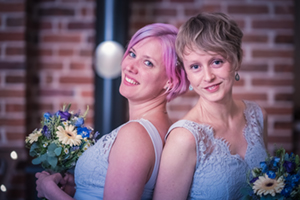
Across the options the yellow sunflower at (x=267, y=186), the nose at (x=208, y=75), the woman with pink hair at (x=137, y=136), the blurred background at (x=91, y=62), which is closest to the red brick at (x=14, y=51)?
the blurred background at (x=91, y=62)

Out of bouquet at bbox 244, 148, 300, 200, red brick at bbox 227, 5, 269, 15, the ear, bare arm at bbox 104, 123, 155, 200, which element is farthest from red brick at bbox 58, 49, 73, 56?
bouquet at bbox 244, 148, 300, 200

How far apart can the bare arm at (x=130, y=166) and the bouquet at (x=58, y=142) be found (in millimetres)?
236

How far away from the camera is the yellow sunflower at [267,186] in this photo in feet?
3.55

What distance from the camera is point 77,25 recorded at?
2.51 m

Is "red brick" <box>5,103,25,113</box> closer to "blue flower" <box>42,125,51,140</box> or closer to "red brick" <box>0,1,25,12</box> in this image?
"red brick" <box>0,1,25,12</box>

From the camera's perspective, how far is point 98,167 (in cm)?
128

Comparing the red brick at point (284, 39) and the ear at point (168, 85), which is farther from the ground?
the red brick at point (284, 39)

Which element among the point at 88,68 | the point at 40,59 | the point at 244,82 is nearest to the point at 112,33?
the point at 88,68

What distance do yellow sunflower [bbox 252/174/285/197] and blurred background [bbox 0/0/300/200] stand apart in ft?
3.71

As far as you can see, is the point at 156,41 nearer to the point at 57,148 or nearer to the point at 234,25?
the point at 234,25

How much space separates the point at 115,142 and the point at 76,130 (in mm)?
245

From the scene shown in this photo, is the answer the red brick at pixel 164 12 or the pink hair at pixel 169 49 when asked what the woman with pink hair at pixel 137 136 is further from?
the red brick at pixel 164 12

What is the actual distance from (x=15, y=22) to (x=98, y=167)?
1.46 metres


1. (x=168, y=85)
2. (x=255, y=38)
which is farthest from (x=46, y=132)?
(x=255, y=38)
